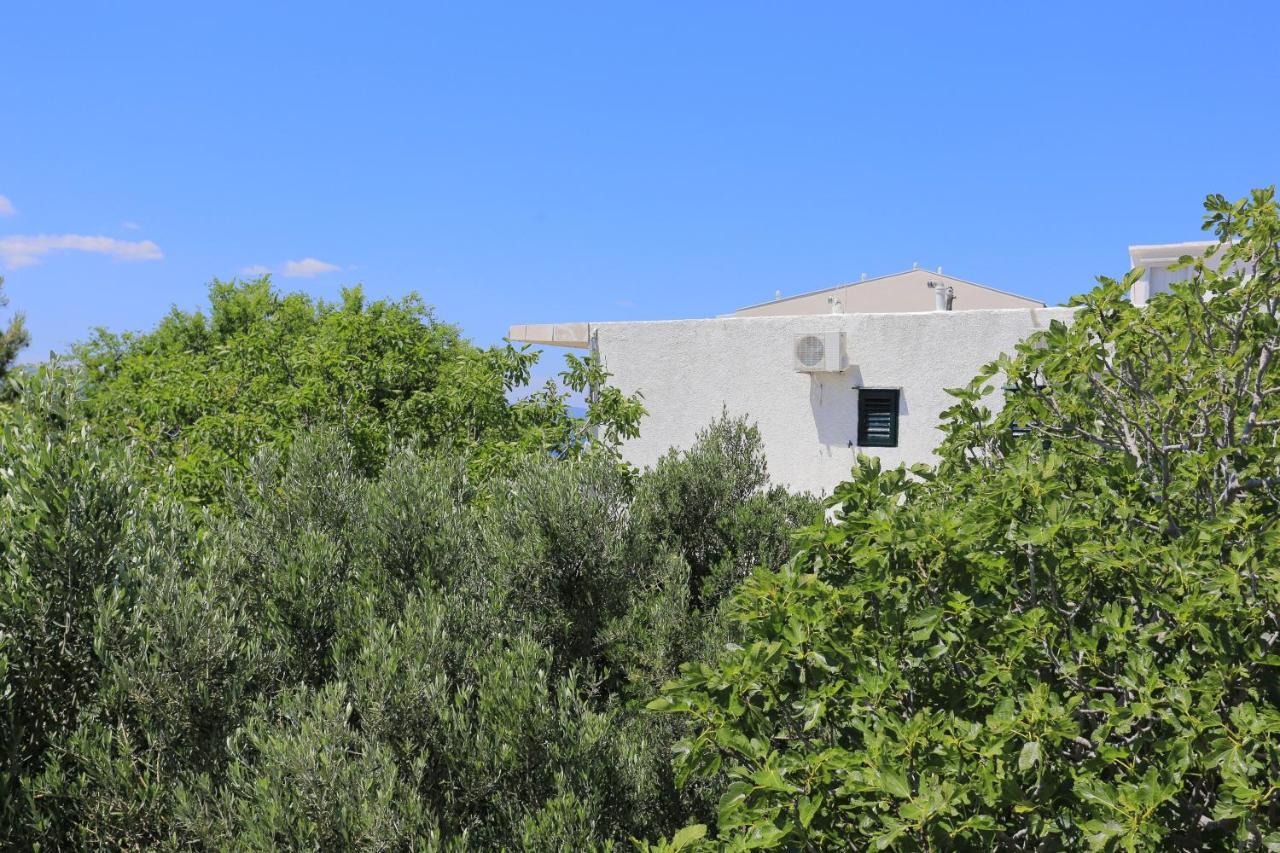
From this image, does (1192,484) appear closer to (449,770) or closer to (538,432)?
(449,770)

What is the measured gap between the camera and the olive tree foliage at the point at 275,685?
187 inches

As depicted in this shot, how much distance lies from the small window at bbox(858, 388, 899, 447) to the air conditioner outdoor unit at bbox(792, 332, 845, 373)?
704mm

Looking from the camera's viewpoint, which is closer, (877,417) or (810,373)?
(877,417)

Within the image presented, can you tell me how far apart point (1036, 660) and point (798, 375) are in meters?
13.0

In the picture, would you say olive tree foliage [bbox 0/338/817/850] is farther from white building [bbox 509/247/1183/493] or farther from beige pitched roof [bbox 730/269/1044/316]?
beige pitched roof [bbox 730/269/1044/316]

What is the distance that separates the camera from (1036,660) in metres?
3.71

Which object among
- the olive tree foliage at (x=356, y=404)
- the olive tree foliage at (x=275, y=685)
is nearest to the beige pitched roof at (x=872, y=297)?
the olive tree foliage at (x=356, y=404)

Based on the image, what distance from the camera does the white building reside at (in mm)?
15297

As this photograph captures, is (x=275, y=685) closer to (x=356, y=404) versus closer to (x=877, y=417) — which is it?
(x=356, y=404)

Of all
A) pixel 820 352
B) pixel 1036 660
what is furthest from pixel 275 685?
pixel 820 352

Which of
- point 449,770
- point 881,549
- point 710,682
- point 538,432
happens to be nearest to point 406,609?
point 449,770

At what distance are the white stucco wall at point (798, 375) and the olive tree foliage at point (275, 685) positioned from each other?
32.3ft

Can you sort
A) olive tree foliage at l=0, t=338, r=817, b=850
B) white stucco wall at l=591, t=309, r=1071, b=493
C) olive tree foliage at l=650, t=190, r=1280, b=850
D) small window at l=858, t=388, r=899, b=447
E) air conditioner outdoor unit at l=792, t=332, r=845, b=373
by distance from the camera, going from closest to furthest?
olive tree foliage at l=650, t=190, r=1280, b=850 < olive tree foliage at l=0, t=338, r=817, b=850 < white stucco wall at l=591, t=309, r=1071, b=493 < air conditioner outdoor unit at l=792, t=332, r=845, b=373 < small window at l=858, t=388, r=899, b=447

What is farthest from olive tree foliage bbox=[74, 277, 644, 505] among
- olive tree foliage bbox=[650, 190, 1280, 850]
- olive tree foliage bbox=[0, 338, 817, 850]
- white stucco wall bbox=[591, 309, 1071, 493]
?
olive tree foliage bbox=[650, 190, 1280, 850]
